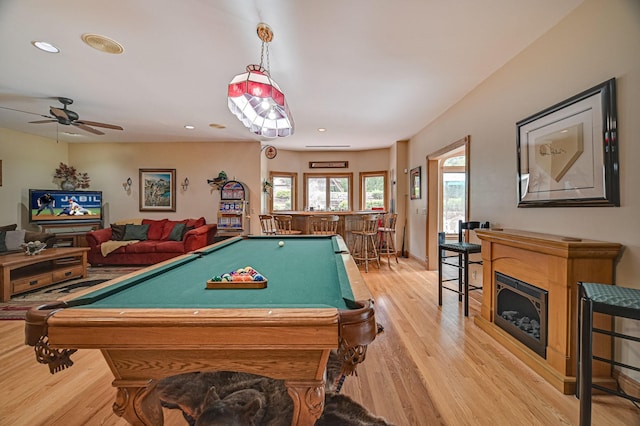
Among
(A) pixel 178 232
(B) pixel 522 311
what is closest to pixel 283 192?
(A) pixel 178 232

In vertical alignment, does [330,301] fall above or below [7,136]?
below

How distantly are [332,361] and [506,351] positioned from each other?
145 centimetres

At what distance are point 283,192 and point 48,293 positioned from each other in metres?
4.98

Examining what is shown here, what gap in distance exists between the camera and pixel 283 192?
7426mm

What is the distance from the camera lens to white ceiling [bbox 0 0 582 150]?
1.97m

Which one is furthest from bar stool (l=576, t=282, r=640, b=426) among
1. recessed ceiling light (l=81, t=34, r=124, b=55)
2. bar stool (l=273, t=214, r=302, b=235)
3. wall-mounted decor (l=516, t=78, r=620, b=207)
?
bar stool (l=273, t=214, r=302, b=235)

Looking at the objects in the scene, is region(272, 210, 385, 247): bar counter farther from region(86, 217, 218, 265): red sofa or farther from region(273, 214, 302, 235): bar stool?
region(86, 217, 218, 265): red sofa

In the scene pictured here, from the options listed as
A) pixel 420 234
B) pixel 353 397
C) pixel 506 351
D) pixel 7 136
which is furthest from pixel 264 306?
pixel 7 136

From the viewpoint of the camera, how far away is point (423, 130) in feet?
16.8

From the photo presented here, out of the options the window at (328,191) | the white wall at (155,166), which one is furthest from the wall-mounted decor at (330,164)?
the white wall at (155,166)

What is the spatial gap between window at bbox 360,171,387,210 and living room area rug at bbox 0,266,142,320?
5635 millimetres

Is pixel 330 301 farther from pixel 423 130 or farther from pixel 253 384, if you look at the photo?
pixel 423 130

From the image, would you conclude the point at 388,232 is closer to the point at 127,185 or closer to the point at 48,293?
the point at 48,293

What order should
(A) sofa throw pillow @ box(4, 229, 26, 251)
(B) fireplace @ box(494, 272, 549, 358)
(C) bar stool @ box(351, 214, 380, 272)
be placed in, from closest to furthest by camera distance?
(B) fireplace @ box(494, 272, 549, 358) → (A) sofa throw pillow @ box(4, 229, 26, 251) → (C) bar stool @ box(351, 214, 380, 272)
